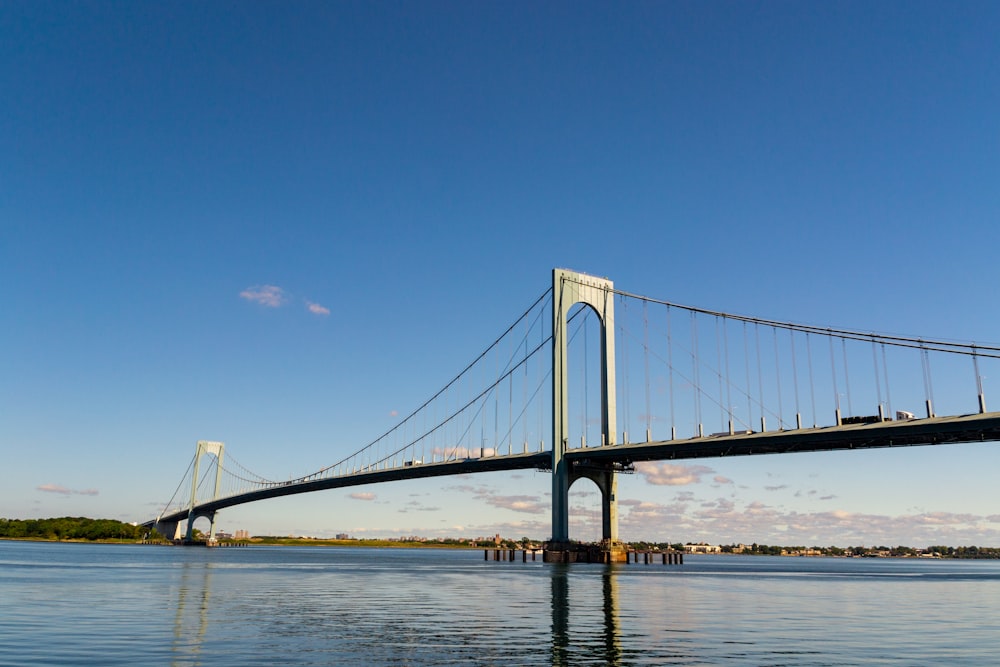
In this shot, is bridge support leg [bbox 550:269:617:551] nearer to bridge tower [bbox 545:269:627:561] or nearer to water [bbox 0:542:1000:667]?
bridge tower [bbox 545:269:627:561]

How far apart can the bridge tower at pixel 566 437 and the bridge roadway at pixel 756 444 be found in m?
1.21

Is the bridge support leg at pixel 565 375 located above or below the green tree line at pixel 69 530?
above

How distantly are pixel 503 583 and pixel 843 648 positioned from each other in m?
28.9

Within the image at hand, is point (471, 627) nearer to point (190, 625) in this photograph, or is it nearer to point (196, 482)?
point (190, 625)

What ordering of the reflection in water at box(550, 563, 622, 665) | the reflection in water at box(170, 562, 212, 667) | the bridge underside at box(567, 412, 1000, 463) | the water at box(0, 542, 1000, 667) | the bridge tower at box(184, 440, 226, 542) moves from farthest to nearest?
1. the bridge tower at box(184, 440, 226, 542)
2. the bridge underside at box(567, 412, 1000, 463)
3. the reflection in water at box(550, 563, 622, 665)
4. the water at box(0, 542, 1000, 667)
5. the reflection in water at box(170, 562, 212, 667)

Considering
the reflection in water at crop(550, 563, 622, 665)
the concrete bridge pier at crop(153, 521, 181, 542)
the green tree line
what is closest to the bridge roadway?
the reflection in water at crop(550, 563, 622, 665)

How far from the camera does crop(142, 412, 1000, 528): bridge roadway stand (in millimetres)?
50188

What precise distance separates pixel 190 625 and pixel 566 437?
5449 cm

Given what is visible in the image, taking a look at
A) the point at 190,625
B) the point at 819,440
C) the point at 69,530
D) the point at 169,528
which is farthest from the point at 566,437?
the point at 69,530

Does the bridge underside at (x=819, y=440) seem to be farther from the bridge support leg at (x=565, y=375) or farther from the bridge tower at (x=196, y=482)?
the bridge tower at (x=196, y=482)

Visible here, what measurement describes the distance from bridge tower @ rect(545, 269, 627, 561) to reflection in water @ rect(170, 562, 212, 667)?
39.9 metres

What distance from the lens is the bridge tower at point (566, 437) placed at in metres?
72.9

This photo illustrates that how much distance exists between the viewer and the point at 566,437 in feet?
243

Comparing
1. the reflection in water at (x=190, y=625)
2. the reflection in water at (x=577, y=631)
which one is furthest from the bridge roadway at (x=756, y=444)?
the reflection in water at (x=190, y=625)
